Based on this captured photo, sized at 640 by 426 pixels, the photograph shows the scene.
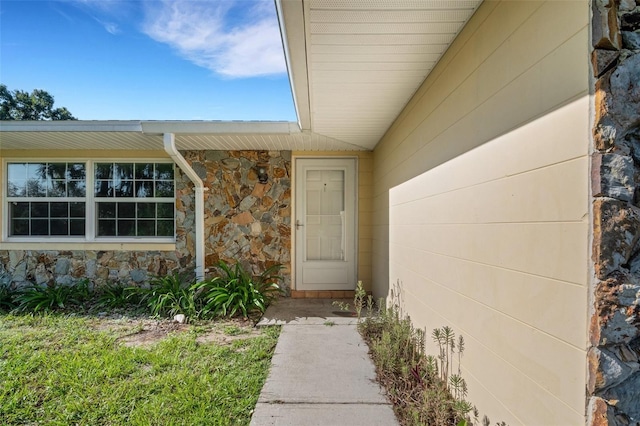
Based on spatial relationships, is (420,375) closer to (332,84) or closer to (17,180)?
(332,84)

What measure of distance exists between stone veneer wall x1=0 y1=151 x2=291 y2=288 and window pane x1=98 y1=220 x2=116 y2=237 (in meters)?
0.31

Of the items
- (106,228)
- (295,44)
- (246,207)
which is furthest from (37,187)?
(295,44)

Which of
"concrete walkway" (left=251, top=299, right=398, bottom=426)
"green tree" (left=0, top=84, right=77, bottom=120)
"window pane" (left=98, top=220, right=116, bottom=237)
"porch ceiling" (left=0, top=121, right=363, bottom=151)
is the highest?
"green tree" (left=0, top=84, right=77, bottom=120)

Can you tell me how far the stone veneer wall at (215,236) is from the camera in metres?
5.20

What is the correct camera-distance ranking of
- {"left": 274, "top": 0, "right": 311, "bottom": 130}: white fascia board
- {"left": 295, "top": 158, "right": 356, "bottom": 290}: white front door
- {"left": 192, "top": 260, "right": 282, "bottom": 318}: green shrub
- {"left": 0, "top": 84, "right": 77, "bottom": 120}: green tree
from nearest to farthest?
{"left": 274, "top": 0, "right": 311, "bottom": 130}: white fascia board
{"left": 192, "top": 260, "right": 282, "bottom": 318}: green shrub
{"left": 295, "top": 158, "right": 356, "bottom": 290}: white front door
{"left": 0, "top": 84, "right": 77, "bottom": 120}: green tree

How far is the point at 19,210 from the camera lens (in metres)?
5.38

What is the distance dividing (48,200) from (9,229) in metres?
0.79

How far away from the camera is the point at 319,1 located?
1776 millimetres

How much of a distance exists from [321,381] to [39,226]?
551 centimetres

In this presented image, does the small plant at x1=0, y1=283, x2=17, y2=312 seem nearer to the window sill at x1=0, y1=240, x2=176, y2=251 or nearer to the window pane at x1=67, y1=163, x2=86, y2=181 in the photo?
the window sill at x1=0, y1=240, x2=176, y2=251

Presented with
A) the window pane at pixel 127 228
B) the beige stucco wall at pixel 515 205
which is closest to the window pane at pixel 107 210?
the window pane at pixel 127 228

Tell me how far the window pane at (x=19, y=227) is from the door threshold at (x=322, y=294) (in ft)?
14.7

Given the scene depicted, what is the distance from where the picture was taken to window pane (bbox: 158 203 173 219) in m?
5.33

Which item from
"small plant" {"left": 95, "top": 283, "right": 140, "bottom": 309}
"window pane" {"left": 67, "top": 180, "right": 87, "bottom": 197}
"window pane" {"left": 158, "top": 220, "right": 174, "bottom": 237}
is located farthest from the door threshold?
"window pane" {"left": 67, "top": 180, "right": 87, "bottom": 197}
